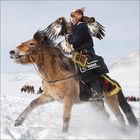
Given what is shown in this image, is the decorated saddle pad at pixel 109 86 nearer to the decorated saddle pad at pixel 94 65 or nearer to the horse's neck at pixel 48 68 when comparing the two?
the decorated saddle pad at pixel 94 65

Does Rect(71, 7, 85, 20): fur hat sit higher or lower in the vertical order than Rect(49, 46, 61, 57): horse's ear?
higher

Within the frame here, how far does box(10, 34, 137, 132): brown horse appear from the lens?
825 centimetres

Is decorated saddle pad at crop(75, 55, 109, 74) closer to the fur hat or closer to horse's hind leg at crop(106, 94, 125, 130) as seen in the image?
horse's hind leg at crop(106, 94, 125, 130)

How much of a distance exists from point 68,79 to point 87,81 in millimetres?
592

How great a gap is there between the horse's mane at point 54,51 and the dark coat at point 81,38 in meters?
0.37

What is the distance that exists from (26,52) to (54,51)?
70 cm

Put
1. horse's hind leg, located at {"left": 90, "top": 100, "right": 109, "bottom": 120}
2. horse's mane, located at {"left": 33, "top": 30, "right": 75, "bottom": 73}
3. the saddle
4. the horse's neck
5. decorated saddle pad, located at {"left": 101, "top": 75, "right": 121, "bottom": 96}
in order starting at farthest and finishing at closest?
horse's hind leg, located at {"left": 90, "top": 100, "right": 109, "bottom": 120}
decorated saddle pad, located at {"left": 101, "top": 75, "right": 121, "bottom": 96}
the saddle
horse's mane, located at {"left": 33, "top": 30, "right": 75, "bottom": 73}
the horse's neck

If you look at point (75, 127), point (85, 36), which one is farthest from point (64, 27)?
point (75, 127)

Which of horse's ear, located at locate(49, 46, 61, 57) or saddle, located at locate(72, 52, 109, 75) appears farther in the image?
saddle, located at locate(72, 52, 109, 75)

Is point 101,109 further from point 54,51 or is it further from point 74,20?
point 74,20

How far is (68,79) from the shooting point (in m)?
8.52

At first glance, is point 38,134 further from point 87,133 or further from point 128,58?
point 128,58

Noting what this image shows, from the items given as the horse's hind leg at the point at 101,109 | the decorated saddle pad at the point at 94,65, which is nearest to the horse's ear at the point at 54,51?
the decorated saddle pad at the point at 94,65

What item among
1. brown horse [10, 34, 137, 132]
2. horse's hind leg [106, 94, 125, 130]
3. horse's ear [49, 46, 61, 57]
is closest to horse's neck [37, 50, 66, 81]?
brown horse [10, 34, 137, 132]
